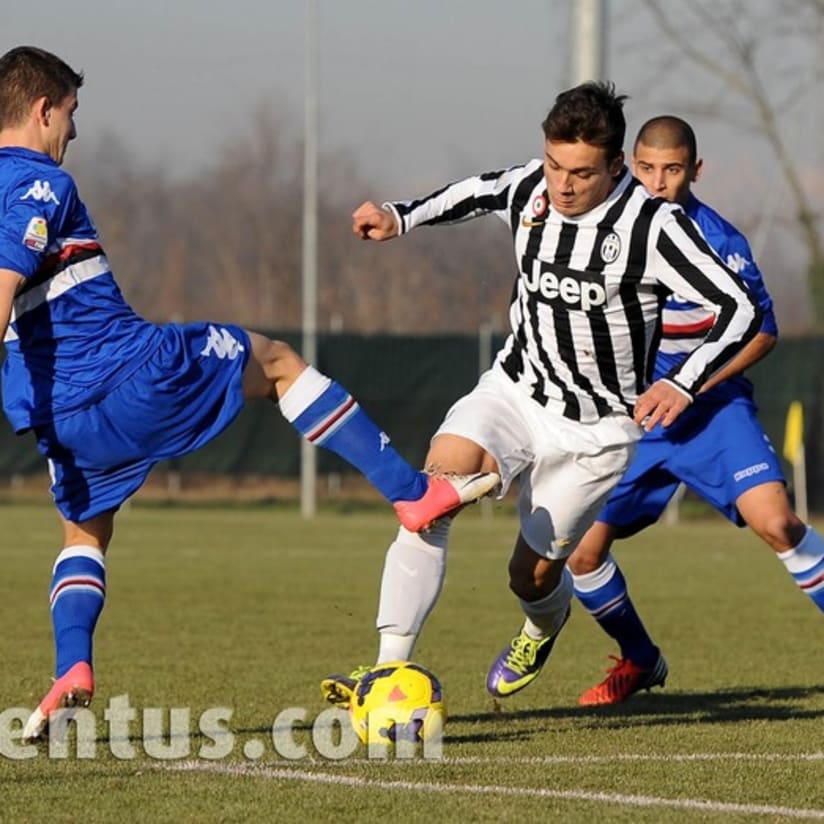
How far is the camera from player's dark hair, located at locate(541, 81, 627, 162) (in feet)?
18.6

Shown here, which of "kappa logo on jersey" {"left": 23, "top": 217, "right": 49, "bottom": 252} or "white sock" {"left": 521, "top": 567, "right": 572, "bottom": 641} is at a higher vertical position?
"kappa logo on jersey" {"left": 23, "top": 217, "right": 49, "bottom": 252}

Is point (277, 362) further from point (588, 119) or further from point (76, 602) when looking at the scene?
point (588, 119)

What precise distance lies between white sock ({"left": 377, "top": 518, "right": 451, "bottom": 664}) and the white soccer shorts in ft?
1.35

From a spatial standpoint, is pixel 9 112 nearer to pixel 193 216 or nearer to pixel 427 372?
pixel 427 372

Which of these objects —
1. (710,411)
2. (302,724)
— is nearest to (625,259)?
(710,411)

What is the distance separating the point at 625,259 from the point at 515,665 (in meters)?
1.73

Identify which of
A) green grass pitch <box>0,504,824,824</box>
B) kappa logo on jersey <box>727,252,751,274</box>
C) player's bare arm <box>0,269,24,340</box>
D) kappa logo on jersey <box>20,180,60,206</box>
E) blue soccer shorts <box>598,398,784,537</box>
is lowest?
green grass pitch <box>0,504,824,824</box>

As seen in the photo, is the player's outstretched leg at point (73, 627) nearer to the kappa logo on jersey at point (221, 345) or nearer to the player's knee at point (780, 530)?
the kappa logo on jersey at point (221, 345)

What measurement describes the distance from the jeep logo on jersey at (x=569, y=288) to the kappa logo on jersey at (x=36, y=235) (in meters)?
1.65

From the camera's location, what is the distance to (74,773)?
5.10 meters

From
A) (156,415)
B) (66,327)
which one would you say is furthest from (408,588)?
(66,327)

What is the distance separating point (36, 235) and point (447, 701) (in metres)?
2.74

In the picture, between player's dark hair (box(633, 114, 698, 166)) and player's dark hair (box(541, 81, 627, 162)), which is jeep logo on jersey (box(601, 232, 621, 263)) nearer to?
player's dark hair (box(541, 81, 627, 162))

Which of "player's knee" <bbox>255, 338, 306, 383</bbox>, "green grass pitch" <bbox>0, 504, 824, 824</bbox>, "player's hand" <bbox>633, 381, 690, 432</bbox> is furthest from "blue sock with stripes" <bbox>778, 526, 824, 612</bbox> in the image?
"player's knee" <bbox>255, 338, 306, 383</bbox>
